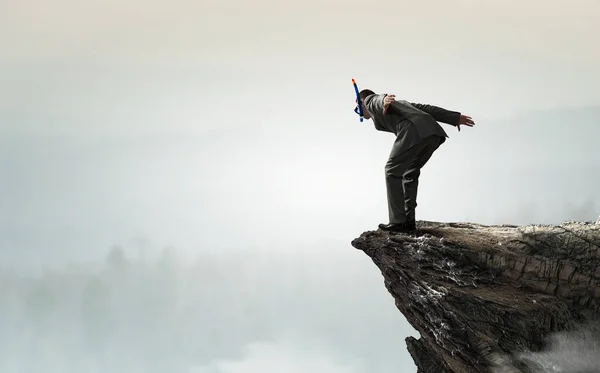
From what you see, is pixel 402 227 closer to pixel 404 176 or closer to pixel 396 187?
pixel 396 187

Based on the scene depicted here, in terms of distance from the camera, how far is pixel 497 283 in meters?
16.8

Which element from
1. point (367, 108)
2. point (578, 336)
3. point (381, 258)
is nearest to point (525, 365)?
point (578, 336)

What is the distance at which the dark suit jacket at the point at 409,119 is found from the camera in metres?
17.9

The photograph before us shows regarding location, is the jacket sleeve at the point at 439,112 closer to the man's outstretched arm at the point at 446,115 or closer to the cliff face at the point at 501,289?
the man's outstretched arm at the point at 446,115

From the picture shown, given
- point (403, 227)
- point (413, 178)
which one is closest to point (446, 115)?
point (413, 178)

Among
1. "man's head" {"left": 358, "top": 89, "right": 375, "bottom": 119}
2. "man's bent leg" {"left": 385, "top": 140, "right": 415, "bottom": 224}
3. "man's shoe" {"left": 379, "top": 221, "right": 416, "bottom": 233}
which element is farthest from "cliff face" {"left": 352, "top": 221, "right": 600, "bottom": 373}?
"man's head" {"left": 358, "top": 89, "right": 375, "bottom": 119}

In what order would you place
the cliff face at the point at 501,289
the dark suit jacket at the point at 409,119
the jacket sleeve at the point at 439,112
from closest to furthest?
the cliff face at the point at 501,289 → the dark suit jacket at the point at 409,119 → the jacket sleeve at the point at 439,112

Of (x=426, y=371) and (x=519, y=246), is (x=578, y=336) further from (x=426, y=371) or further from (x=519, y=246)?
(x=426, y=371)

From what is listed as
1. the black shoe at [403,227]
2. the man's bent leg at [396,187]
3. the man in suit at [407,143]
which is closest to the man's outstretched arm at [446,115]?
the man in suit at [407,143]

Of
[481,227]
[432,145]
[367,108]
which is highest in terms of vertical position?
[367,108]

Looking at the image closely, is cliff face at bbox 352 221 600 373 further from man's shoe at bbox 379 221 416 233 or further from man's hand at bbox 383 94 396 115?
man's hand at bbox 383 94 396 115

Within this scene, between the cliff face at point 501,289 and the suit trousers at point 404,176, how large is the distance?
2.04ft

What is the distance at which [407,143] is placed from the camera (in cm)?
1783

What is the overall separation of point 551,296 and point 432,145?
184 inches
